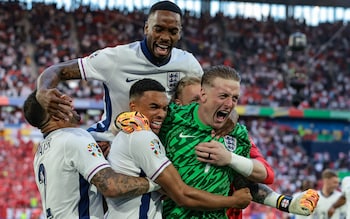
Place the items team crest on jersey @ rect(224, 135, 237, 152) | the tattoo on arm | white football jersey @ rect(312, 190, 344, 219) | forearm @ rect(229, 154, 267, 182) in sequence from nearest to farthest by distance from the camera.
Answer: forearm @ rect(229, 154, 267, 182)
team crest on jersey @ rect(224, 135, 237, 152)
the tattoo on arm
white football jersey @ rect(312, 190, 344, 219)

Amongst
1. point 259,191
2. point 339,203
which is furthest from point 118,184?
point 339,203

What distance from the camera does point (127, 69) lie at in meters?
5.16

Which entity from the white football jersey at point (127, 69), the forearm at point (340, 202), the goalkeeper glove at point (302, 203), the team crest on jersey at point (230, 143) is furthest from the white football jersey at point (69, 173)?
the forearm at point (340, 202)

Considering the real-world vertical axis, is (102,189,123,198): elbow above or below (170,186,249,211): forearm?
above

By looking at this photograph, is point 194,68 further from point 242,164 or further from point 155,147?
point 155,147

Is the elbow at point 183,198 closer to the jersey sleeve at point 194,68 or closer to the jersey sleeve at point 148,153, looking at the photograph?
the jersey sleeve at point 148,153

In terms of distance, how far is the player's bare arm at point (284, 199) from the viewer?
431cm

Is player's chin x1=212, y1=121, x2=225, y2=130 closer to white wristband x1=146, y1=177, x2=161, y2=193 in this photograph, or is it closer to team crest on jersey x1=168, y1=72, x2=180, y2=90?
white wristband x1=146, y1=177, x2=161, y2=193

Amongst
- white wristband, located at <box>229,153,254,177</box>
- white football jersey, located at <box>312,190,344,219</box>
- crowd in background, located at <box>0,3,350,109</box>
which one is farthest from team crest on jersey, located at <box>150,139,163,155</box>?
crowd in background, located at <box>0,3,350,109</box>

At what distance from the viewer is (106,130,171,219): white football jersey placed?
388 centimetres

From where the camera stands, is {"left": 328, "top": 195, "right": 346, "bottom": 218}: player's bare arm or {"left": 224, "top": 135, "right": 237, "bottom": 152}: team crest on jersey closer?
{"left": 224, "top": 135, "right": 237, "bottom": 152}: team crest on jersey

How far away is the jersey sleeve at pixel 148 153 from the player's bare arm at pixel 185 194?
4 cm

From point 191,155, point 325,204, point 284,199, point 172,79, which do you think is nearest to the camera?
point 191,155

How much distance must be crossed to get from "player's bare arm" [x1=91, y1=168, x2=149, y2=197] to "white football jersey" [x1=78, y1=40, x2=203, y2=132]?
131cm
